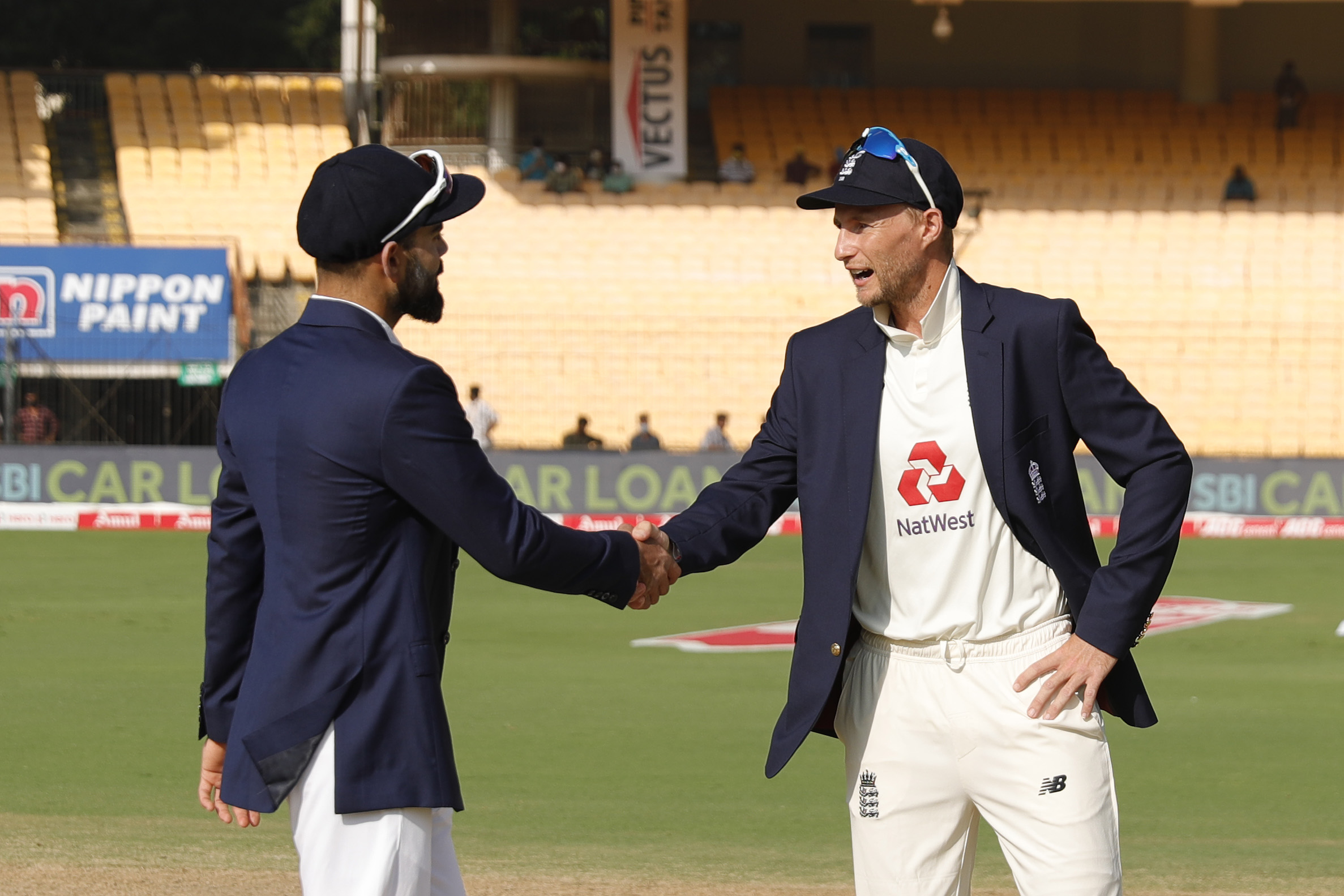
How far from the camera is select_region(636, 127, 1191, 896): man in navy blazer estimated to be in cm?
387

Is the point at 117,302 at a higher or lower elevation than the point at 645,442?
higher

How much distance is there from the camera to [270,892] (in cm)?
620

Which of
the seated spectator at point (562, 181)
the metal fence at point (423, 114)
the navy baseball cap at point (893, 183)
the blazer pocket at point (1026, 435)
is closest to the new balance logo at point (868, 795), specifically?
the blazer pocket at point (1026, 435)

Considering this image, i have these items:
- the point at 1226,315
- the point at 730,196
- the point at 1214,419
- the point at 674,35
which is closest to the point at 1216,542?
the point at 1214,419

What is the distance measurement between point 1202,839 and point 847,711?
11.7 feet

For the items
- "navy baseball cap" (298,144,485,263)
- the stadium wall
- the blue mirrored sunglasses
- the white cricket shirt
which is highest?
the stadium wall

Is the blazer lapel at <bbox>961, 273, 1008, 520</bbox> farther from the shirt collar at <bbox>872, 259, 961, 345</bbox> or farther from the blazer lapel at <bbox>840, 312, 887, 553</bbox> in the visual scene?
the blazer lapel at <bbox>840, 312, 887, 553</bbox>

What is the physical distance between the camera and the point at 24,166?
102ft

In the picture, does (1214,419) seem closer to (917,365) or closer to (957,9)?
(957,9)

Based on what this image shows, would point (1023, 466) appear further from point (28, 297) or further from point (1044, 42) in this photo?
point (1044, 42)

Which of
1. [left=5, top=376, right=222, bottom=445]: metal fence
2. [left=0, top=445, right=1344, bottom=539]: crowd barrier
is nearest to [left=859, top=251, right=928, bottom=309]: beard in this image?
[left=0, top=445, right=1344, bottom=539]: crowd barrier

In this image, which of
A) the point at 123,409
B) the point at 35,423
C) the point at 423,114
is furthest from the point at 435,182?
the point at 423,114

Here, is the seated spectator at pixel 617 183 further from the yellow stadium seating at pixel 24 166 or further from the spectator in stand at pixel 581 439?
the yellow stadium seating at pixel 24 166

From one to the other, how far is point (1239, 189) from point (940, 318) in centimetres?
2889
